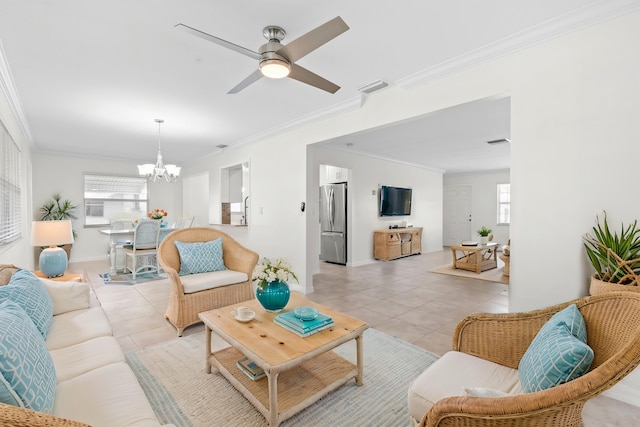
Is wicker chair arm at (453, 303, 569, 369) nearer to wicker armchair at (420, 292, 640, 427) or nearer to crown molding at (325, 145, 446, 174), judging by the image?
wicker armchair at (420, 292, 640, 427)

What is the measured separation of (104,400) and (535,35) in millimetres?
3334

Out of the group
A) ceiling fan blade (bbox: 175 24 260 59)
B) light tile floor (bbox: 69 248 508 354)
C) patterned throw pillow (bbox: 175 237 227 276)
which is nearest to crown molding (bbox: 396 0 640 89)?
ceiling fan blade (bbox: 175 24 260 59)

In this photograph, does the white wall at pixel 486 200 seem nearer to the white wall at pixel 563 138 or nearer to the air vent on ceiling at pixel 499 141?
the air vent on ceiling at pixel 499 141

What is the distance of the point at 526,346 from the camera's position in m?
1.54

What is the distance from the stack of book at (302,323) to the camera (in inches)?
73.9

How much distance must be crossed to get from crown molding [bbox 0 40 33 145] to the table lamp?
1.37 meters

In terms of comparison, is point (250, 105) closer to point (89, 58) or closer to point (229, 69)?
point (229, 69)

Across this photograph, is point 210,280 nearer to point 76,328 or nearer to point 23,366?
point 76,328

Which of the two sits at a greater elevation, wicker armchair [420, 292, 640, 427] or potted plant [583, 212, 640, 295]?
potted plant [583, 212, 640, 295]

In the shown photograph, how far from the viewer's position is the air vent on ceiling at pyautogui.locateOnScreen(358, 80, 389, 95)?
305 centimetres

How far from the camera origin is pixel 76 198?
6828 millimetres

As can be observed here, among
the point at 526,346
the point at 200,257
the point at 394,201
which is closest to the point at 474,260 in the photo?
the point at 394,201

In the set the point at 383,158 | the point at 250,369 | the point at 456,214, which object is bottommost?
the point at 250,369

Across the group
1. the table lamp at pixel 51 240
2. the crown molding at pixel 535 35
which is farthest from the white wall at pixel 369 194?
→ the table lamp at pixel 51 240
